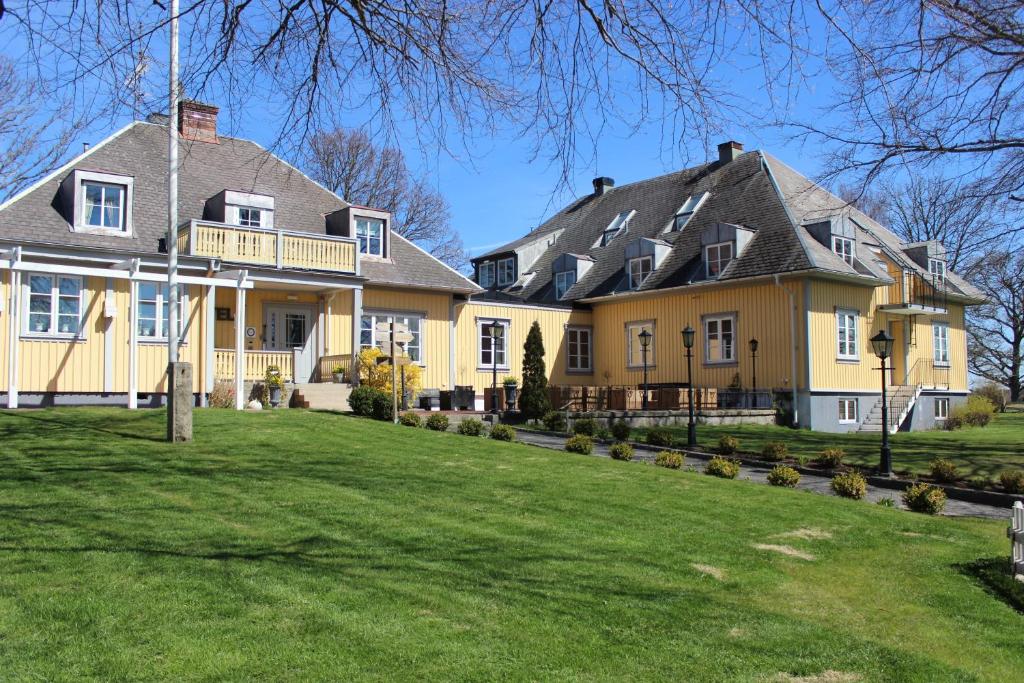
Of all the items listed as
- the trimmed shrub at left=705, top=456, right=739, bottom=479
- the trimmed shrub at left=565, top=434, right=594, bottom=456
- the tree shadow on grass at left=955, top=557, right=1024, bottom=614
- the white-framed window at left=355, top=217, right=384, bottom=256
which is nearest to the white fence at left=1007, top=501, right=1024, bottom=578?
the tree shadow on grass at left=955, top=557, right=1024, bottom=614

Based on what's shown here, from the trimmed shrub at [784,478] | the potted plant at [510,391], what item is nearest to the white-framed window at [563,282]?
the potted plant at [510,391]

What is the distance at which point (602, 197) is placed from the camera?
125ft

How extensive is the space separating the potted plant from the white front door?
6.09 m

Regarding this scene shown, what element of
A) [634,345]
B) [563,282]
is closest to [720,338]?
[634,345]

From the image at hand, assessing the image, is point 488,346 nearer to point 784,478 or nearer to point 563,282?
point 563,282

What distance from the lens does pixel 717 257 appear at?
27969 mm

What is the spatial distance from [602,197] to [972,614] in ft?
106

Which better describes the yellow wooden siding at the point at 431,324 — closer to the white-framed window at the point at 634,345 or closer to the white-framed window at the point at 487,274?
the white-framed window at the point at 634,345

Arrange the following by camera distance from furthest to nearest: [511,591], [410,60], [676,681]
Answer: [410,60], [511,591], [676,681]

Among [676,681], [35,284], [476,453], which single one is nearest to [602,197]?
[35,284]

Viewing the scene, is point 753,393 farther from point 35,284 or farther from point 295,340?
point 35,284

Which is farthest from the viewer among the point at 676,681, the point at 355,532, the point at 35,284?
the point at 35,284

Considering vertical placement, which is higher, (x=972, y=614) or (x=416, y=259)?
(x=416, y=259)

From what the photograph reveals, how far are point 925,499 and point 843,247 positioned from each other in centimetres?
1696
